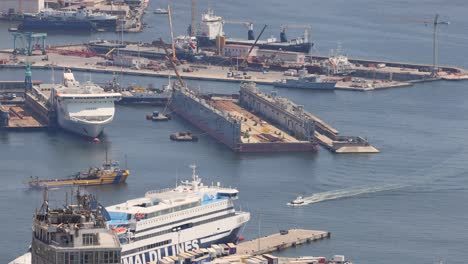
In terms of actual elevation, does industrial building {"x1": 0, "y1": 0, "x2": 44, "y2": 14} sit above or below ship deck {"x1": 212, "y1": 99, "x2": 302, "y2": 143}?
above

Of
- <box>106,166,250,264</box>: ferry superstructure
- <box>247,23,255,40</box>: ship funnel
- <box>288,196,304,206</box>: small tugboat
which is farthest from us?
<box>247,23,255,40</box>: ship funnel

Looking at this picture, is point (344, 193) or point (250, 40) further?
point (250, 40)

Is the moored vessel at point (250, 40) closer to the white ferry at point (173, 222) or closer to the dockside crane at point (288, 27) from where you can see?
the dockside crane at point (288, 27)

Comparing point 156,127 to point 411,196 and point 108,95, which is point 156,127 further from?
point 411,196

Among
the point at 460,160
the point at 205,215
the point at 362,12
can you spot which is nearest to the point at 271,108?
the point at 460,160

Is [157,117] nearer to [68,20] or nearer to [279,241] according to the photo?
[279,241]

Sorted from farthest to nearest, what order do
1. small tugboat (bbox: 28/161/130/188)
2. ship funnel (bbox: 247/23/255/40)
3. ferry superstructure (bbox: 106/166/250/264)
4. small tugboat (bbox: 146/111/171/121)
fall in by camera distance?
ship funnel (bbox: 247/23/255/40)
small tugboat (bbox: 146/111/171/121)
small tugboat (bbox: 28/161/130/188)
ferry superstructure (bbox: 106/166/250/264)

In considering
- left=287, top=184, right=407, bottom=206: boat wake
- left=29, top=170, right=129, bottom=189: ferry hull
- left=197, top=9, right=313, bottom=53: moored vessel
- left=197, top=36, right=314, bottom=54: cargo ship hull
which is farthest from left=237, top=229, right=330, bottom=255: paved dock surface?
left=197, top=36, right=314, bottom=54: cargo ship hull

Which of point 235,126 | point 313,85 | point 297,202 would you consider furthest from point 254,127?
point 297,202

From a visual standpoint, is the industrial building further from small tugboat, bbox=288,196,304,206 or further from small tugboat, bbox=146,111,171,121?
small tugboat, bbox=288,196,304,206
